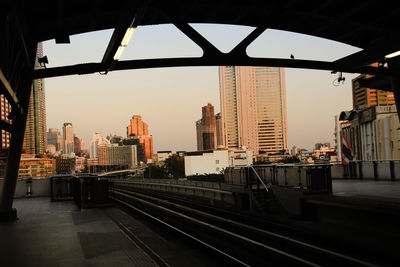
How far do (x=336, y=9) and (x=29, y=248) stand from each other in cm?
1237

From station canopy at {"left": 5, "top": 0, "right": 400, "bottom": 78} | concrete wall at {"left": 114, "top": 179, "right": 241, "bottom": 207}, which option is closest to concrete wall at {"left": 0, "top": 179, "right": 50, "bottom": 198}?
concrete wall at {"left": 114, "top": 179, "right": 241, "bottom": 207}

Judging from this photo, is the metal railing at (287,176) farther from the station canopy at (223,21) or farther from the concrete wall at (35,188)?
the concrete wall at (35,188)

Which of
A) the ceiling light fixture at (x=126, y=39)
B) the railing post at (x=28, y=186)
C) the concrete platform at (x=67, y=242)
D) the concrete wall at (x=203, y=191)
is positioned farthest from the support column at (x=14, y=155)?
the railing post at (x=28, y=186)

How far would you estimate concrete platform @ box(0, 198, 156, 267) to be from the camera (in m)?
8.74

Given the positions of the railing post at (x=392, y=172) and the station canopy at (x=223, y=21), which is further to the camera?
the railing post at (x=392, y=172)

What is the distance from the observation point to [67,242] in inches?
424

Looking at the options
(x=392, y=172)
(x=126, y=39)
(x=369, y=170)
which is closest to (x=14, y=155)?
(x=126, y=39)

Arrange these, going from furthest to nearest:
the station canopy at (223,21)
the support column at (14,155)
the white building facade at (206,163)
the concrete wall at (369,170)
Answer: the white building facade at (206,163) → the concrete wall at (369,170) → the support column at (14,155) → the station canopy at (223,21)

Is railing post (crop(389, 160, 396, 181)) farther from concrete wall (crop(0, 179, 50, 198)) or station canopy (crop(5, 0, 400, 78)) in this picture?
concrete wall (crop(0, 179, 50, 198))

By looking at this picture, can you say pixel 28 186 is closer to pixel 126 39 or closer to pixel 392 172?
pixel 126 39

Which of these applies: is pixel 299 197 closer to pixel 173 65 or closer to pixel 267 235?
pixel 267 235

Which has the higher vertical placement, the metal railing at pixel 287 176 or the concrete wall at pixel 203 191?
the metal railing at pixel 287 176

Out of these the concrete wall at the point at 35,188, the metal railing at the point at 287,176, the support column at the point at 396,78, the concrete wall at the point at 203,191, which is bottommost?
the concrete wall at the point at 203,191

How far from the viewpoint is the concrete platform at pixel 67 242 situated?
8742 mm
